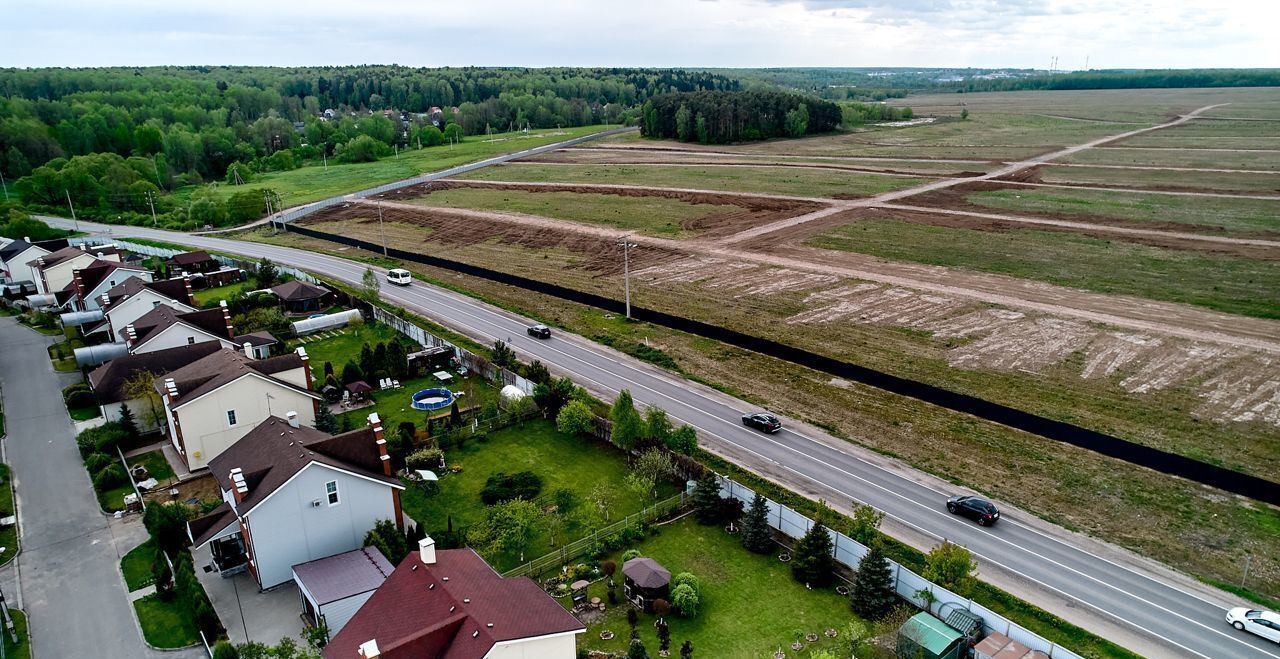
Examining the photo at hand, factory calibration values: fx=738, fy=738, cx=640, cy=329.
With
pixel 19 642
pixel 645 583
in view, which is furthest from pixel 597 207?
pixel 19 642

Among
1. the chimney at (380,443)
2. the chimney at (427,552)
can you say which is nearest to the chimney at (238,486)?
the chimney at (380,443)

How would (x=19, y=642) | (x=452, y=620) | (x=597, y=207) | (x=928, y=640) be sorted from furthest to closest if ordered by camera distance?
(x=597, y=207) < (x=19, y=642) < (x=928, y=640) < (x=452, y=620)

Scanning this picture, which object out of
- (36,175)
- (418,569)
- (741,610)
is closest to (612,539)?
(741,610)

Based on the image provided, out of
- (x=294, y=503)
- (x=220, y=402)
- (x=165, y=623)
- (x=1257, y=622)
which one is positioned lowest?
(x=165, y=623)

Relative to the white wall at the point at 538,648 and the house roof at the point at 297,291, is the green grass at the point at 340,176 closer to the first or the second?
the house roof at the point at 297,291

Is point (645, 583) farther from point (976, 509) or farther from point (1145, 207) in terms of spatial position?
point (1145, 207)

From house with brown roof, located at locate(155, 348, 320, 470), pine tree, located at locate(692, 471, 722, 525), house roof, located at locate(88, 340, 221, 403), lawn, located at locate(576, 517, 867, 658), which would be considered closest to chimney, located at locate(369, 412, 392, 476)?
lawn, located at locate(576, 517, 867, 658)
